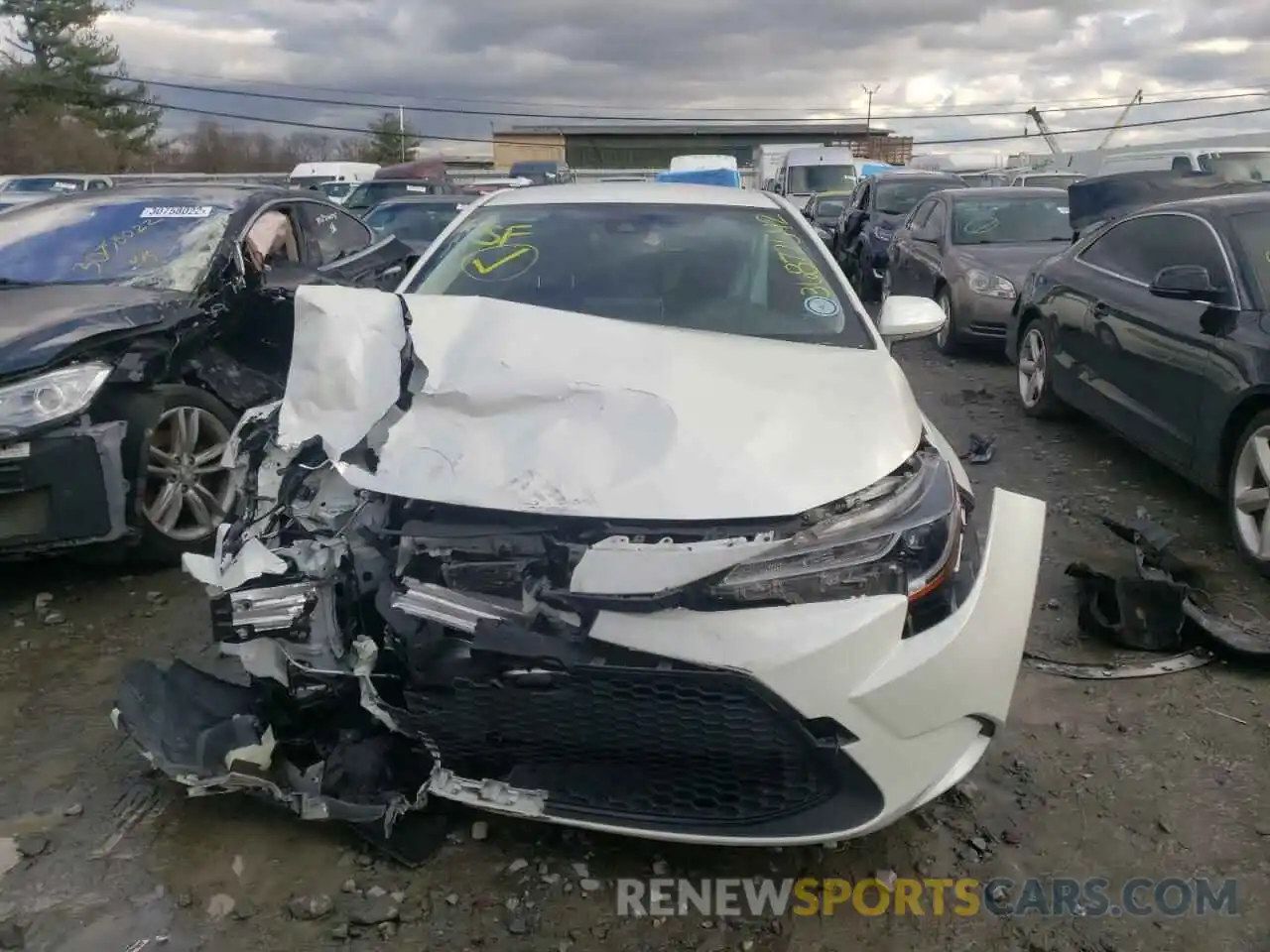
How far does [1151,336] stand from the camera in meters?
5.17

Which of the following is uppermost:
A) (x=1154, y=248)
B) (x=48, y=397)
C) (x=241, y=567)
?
(x=1154, y=248)

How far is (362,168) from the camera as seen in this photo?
2886 centimetres

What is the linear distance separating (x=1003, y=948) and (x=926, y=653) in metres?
0.72

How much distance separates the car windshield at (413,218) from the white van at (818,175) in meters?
12.7

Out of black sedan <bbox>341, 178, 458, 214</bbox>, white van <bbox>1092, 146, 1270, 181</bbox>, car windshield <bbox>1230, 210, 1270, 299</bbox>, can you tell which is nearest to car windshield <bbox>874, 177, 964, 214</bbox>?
white van <bbox>1092, 146, 1270, 181</bbox>

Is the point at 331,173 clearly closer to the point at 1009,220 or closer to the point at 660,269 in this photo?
the point at 1009,220

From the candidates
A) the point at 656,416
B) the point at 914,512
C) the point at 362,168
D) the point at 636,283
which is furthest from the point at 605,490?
the point at 362,168

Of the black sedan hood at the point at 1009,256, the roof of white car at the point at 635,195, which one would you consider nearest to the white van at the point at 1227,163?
the black sedan hood at the point at 1009,256

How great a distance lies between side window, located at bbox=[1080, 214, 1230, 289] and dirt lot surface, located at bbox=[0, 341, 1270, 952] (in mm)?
2370

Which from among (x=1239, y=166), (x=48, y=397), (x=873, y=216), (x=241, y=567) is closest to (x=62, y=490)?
(x=48, y=397)

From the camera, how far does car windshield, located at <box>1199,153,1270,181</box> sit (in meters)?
11.7

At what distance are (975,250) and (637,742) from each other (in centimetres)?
823

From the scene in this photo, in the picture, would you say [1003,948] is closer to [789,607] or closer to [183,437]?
[789,607]

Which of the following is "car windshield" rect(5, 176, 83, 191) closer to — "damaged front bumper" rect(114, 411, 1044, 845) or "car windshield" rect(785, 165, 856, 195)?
"car windshield" rect(785, 165, 856, 195)
